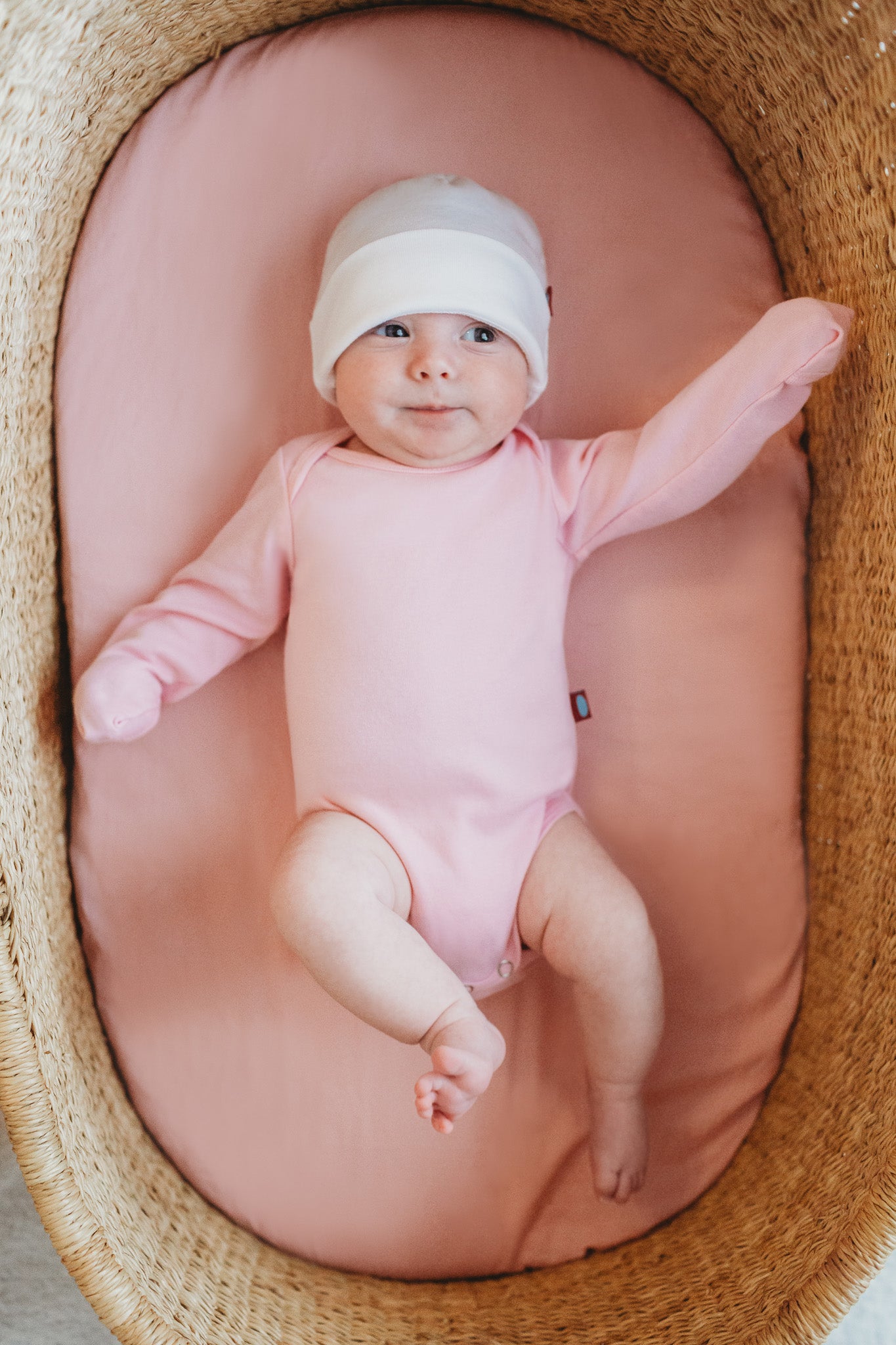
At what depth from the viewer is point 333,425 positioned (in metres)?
1.30

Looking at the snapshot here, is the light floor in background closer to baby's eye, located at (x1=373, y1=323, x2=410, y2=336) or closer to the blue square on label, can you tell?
the blue square on label

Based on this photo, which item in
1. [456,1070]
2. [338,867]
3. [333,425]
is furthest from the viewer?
[333,425]

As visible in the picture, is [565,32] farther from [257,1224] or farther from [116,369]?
[257,1224]

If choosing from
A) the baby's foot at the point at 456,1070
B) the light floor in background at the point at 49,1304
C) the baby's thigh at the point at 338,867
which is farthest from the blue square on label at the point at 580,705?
the light floor in background at the point at 49,1304

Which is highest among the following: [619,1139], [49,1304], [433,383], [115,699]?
[433,383]

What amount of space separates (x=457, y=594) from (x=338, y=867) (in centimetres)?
30

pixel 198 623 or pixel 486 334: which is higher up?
pixel 486 334

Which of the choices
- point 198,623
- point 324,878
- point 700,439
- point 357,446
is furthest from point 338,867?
point 700,439

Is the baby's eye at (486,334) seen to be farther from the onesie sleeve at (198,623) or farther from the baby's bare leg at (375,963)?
the baby's bare leg at (375,963)

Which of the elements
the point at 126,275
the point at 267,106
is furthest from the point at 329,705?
the point at 267,106

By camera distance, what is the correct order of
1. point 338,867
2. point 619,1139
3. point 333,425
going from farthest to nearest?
point 333,425
point 619,1139
point 338,867

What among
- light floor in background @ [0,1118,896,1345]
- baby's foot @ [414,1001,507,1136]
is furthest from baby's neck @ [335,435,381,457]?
light floor in background @ [0,1118,896,1345]

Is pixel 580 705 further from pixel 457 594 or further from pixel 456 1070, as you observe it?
pixel 456 1070

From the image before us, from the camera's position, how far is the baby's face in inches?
42.8
